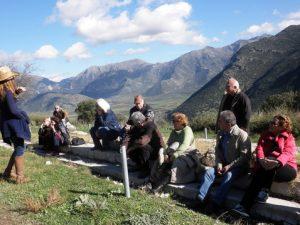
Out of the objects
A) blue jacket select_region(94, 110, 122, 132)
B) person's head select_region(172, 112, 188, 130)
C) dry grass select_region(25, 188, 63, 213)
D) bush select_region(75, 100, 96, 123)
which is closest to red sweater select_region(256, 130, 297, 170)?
person's head select_region(172, 112, 188, 130)

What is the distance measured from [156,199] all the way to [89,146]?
5357mm

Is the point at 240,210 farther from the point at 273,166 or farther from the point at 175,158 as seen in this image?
the point at 175,158

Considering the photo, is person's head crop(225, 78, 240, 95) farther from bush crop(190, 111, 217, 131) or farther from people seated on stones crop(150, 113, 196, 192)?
bush crop(190, 111, 217, 131)

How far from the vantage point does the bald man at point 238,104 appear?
7.95 meters

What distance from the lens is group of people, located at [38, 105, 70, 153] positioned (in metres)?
12.0

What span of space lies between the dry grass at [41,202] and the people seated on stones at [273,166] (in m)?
2.85

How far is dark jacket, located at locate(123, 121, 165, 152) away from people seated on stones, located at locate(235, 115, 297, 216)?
7.81ft

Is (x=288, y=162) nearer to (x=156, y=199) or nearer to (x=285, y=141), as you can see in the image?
(x=285, y=141)

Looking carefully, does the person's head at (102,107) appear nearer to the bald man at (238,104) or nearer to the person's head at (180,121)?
the person's head at (180,121)

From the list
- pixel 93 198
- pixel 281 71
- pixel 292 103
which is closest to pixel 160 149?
pixel 93 198

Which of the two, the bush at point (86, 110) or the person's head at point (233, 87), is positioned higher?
the person's head at point (233, 87)

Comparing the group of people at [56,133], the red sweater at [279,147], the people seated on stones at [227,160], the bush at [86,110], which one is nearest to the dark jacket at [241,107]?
the people seated on stones at [227,160]

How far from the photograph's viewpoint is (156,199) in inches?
277

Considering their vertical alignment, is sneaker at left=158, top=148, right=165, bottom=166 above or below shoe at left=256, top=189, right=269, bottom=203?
above
